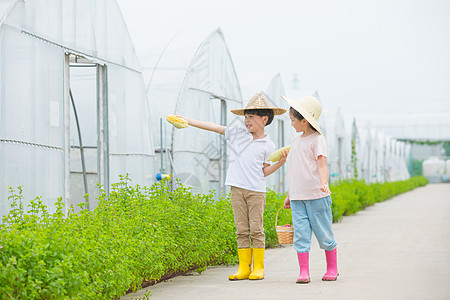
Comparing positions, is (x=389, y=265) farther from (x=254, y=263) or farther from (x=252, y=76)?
(x=252, y=76)

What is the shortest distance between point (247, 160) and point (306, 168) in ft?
1.83

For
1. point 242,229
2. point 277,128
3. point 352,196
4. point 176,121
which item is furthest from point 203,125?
point 352,196

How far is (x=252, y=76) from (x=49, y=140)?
32.3 ft

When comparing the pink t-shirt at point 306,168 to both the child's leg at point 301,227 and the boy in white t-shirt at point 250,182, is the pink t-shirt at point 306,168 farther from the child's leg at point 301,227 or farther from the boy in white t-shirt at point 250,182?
the boy in white t-shirt at point 250,182

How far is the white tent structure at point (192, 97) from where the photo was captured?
34.6 ft

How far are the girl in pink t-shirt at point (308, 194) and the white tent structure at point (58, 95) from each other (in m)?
2.35

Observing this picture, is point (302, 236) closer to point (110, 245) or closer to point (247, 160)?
point (247, 160)

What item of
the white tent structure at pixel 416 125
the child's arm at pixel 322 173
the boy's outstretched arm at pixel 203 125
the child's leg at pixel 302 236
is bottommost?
the child's leg at pixel 302 236

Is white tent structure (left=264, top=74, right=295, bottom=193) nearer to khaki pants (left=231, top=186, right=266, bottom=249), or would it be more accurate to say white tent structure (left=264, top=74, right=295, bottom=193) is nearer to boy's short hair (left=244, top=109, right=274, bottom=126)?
boy's short hair (left=244, top=109, right=274, bottom=126)

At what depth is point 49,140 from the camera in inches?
263

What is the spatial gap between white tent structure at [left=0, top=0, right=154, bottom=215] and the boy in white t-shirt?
57.5 inches

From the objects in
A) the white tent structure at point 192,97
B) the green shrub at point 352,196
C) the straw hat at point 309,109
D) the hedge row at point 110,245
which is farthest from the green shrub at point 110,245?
the green shrub at point 352,196

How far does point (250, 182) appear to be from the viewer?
6.20 m

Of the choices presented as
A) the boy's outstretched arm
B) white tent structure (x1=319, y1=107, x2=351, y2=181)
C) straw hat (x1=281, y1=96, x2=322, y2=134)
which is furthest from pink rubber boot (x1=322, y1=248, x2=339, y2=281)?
white tent structure (x1=319, y1=107, x2=351, y2=181)
